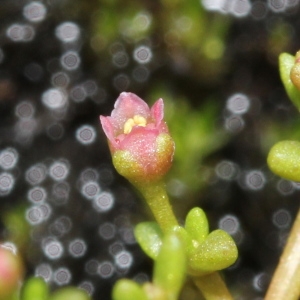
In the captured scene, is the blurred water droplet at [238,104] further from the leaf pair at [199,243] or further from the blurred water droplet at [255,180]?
the leaf pair at [199,243]

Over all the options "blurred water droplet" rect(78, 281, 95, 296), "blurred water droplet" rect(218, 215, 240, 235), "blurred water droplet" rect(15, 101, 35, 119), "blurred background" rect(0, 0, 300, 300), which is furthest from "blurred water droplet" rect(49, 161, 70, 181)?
"blurred water droplet" rect(218, 215, 240, 235)

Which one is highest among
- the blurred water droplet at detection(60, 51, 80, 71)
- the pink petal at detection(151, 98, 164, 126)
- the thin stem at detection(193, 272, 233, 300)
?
the pink petal at detection(151, 98, 164, 126)

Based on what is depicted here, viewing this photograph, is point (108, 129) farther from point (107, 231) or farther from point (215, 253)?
point (107, 231)

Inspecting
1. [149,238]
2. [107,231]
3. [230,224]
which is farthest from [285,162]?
[107,231]

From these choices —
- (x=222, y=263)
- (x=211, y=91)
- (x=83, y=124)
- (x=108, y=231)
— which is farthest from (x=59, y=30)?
(x=222, y=263)

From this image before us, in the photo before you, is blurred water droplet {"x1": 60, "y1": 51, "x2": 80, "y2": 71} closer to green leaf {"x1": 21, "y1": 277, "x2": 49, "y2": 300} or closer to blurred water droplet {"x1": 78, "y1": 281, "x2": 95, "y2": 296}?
blurred water droplet {"x1": 78, "y1": 281, "x2": 95, "y2": 296}

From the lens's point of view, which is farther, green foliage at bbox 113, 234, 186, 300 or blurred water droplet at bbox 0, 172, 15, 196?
blurred water droplet at bbox 0, 172, 15, 196
